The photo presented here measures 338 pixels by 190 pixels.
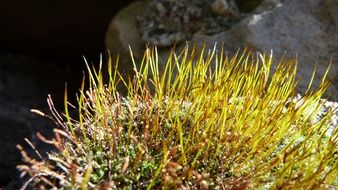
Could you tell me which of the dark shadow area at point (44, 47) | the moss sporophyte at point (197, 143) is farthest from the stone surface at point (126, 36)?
A: the moss sporophyte at point (197, 143)

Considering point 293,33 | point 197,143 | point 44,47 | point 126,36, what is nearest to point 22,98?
point 44,47

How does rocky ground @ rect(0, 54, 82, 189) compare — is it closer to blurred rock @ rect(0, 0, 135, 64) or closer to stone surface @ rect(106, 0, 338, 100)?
blurred rock @ rect(0, 0, 135, 64)

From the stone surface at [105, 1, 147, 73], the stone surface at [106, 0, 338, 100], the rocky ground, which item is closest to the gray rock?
the stone surface at [106, 0, 338, 100]

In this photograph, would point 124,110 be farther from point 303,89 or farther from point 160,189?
point 303,89

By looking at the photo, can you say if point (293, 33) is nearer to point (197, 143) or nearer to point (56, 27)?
point (197, 143)

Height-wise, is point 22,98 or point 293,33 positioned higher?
point 293,33

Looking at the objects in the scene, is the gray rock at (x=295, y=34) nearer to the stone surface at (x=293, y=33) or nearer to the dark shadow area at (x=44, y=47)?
the stone surface at (x=293, y=33)
